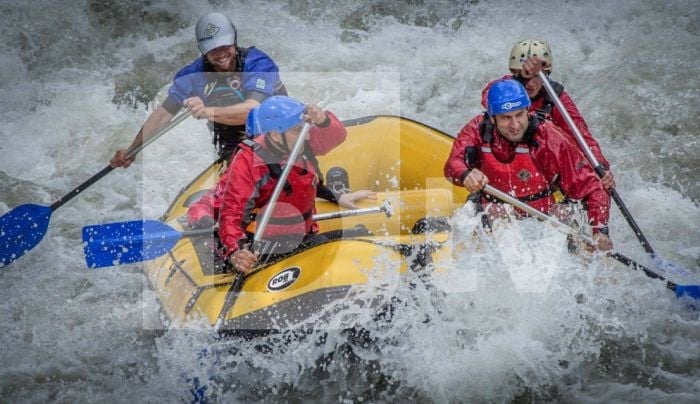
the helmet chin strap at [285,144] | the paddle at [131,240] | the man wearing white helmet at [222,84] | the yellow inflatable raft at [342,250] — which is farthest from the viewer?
the man wearing white helmet at [222,84]

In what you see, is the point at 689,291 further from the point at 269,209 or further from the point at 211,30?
the point at 211,30

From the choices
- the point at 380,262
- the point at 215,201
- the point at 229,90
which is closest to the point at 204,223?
the point at 215,201

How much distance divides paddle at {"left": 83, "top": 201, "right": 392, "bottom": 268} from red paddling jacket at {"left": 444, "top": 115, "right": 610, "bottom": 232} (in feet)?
2.14

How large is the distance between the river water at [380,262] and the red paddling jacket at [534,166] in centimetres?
26

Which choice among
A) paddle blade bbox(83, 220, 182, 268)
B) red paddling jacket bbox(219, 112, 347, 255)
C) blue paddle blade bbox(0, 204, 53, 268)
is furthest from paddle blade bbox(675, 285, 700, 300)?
blue paddle blade bbox(0, 204, 53, 268)

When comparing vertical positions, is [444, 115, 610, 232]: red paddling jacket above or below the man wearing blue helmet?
above

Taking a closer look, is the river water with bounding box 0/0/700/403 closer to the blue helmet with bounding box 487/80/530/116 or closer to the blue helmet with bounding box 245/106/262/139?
the blue helmet with bounding box 487/80/530/116

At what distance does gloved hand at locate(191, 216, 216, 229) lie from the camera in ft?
16.7

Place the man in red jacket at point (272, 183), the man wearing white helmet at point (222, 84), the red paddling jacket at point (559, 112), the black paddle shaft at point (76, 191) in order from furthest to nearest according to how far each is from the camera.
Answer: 1. the black paddle shaft at point (76, 191)
2. the man wearing white helmet at point (222, 84)
3. the red paddling jacket at point (559, 112)
4. the man in red jacket at point (272, 183)

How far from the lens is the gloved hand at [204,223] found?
5090 mm

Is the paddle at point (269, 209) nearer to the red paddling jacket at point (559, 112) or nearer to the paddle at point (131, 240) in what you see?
the paddle at point (131, 240)

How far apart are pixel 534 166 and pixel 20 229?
3283mm

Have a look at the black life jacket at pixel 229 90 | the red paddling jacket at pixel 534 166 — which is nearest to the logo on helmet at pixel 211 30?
the black life jacket at pixel 229 90

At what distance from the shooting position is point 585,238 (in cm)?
459
